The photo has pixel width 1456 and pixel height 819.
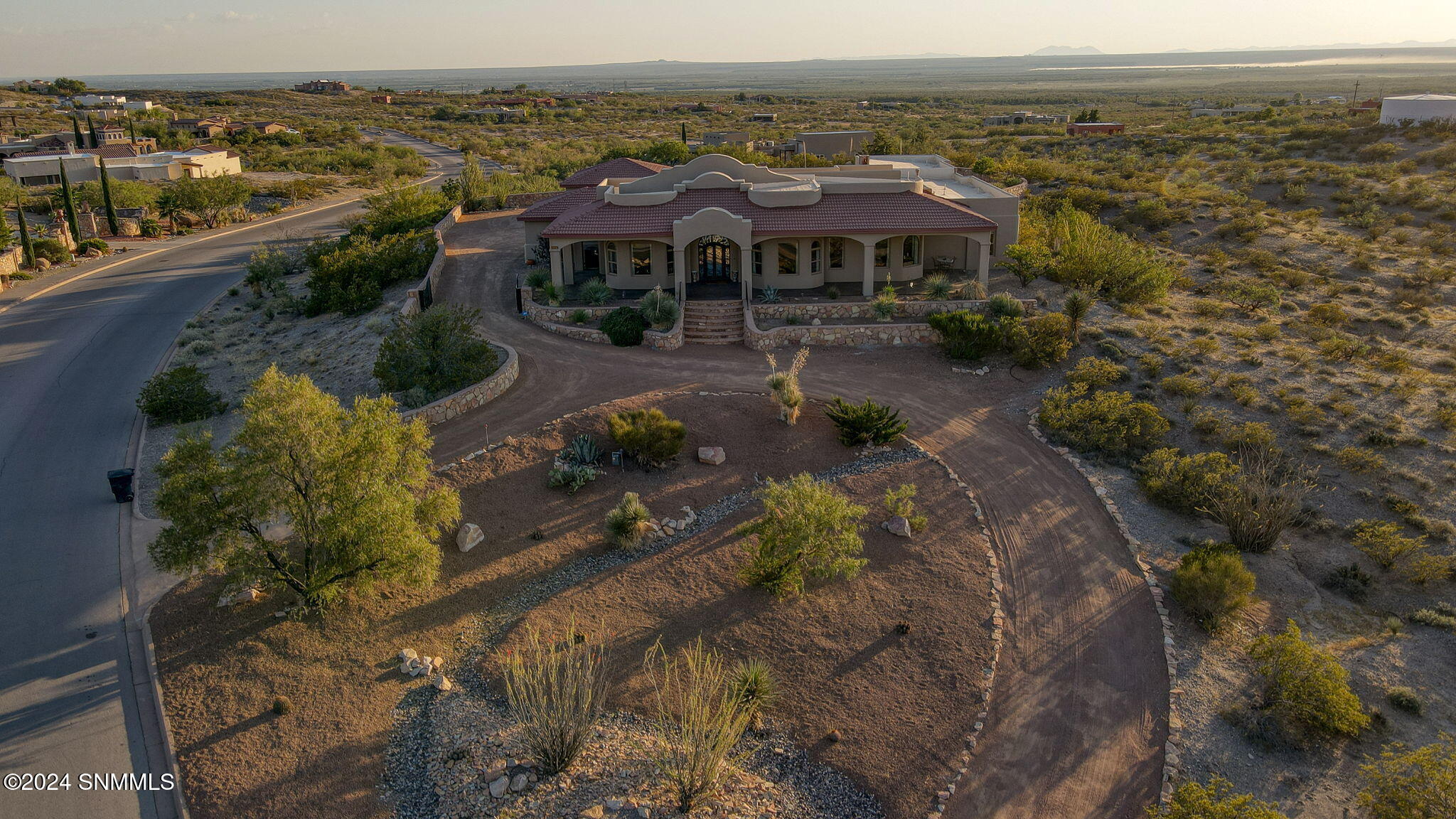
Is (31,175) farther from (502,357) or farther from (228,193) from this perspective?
(502,357)

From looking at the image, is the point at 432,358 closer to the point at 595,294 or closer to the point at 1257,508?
the point at 595,294

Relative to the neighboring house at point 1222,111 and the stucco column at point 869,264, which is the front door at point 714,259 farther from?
the neighboring house at point 1222,111

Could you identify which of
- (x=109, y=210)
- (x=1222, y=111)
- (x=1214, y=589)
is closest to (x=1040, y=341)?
(x=1214, y=589)

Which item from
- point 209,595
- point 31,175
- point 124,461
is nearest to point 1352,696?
point 209,595

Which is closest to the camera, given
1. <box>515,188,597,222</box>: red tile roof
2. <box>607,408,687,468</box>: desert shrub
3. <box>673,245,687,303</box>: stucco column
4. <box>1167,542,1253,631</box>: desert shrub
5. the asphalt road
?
the asphalt road

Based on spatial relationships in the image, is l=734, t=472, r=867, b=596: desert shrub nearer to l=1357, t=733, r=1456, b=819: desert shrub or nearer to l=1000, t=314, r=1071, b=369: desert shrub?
l=1357, t=733, r=1456, b=819: desert shrub

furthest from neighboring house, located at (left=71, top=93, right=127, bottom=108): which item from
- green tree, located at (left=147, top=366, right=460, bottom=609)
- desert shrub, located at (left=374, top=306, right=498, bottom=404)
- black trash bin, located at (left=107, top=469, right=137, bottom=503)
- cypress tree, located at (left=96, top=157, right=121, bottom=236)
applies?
green tree, located at (left=147, top=366, right=460, bottom=609)
